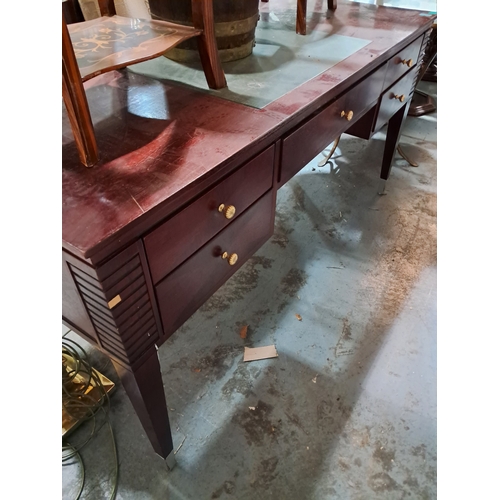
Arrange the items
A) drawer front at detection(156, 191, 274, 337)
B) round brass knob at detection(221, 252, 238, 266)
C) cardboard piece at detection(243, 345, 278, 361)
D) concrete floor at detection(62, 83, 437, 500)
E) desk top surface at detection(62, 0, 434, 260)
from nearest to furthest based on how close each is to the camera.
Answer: desk top surface at detection(62, 0, 434, 260)
drawer front at detection(156, 191, 274, 337)
round brass knob at detection(221, 252, 238, 266)
concrete floor at detection(62, 83, 437, 500)
cardboard piece at detection(243, 345, 278, 361)

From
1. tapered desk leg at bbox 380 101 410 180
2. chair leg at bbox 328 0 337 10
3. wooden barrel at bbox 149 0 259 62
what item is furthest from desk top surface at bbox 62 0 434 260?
tapered desk leg at bbox 380 101 410 180

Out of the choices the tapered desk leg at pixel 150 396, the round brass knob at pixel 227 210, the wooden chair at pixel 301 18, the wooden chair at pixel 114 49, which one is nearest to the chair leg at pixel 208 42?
the wooden chair at pixel 114 49

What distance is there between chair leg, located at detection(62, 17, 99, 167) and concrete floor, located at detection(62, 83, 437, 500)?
→ 31.9 inches

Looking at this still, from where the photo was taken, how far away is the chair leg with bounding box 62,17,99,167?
1.95ft

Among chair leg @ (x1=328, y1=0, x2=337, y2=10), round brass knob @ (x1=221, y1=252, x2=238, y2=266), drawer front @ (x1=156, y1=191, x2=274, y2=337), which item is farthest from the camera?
chair leg @ (x1=328, y1=0, x2=337, y2=10)

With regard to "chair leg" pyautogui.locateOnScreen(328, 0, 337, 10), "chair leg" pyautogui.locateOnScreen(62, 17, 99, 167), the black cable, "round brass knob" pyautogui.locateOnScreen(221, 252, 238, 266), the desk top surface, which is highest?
"chair leg" pyautogui.locateOnScreen(62, 17, 99, 167)

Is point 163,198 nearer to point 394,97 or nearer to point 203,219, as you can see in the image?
point 203,219

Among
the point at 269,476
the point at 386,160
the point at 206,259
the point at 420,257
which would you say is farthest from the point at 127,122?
the point at 386,160

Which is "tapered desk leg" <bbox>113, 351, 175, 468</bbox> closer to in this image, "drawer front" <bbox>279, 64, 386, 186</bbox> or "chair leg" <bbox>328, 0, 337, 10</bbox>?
"drawer front" <bbox>279, 64, 386, 186</bbox>

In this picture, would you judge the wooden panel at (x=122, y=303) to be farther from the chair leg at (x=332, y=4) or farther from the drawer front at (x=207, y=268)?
the chair leg at (x=332, y=4)

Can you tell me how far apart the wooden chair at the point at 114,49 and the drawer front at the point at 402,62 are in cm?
64

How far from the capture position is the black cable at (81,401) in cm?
107

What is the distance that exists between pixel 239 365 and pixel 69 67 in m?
0.97

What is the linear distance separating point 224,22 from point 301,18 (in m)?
0.37
